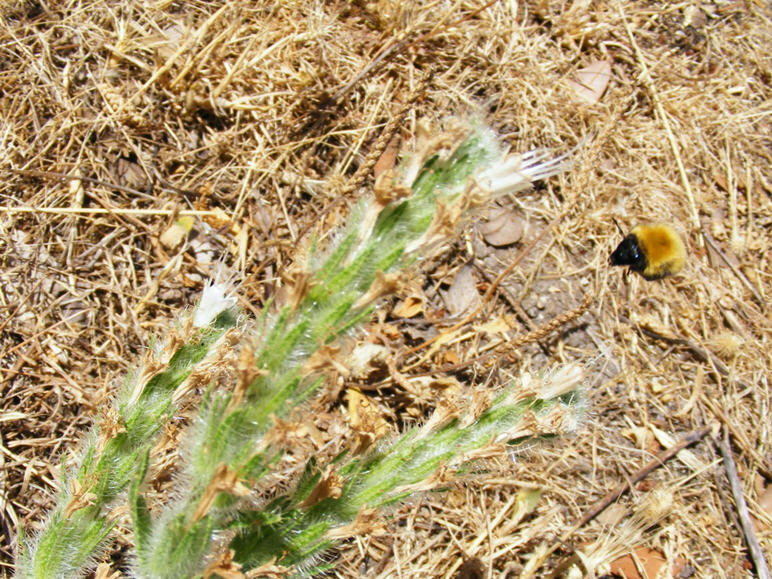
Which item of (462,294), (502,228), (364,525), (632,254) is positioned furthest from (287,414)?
(502,228)

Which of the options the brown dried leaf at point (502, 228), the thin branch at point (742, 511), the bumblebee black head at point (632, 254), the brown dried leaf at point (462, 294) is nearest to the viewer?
the bumblebee black head at point (632, 254)

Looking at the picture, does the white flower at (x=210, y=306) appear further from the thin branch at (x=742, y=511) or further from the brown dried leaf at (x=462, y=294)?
the thin branch at (x=742, y=511)

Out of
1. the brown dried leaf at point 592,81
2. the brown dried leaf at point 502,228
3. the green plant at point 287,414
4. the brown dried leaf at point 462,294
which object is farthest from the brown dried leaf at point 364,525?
the brown dried leaf at point 592,81

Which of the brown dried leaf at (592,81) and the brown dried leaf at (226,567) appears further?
the brown dried leaf at (592,81)

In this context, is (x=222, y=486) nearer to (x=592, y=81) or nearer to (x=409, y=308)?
(x=409, y=308)

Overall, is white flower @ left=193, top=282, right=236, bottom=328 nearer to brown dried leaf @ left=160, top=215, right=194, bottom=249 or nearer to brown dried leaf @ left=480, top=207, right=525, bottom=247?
brown dried leaf @ left=160, top=215, right=194, bottom=249

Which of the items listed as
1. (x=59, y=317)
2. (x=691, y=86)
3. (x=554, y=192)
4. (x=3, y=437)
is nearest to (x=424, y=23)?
(x=554, y=192)

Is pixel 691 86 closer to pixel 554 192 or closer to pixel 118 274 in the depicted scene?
pixel 554 192
